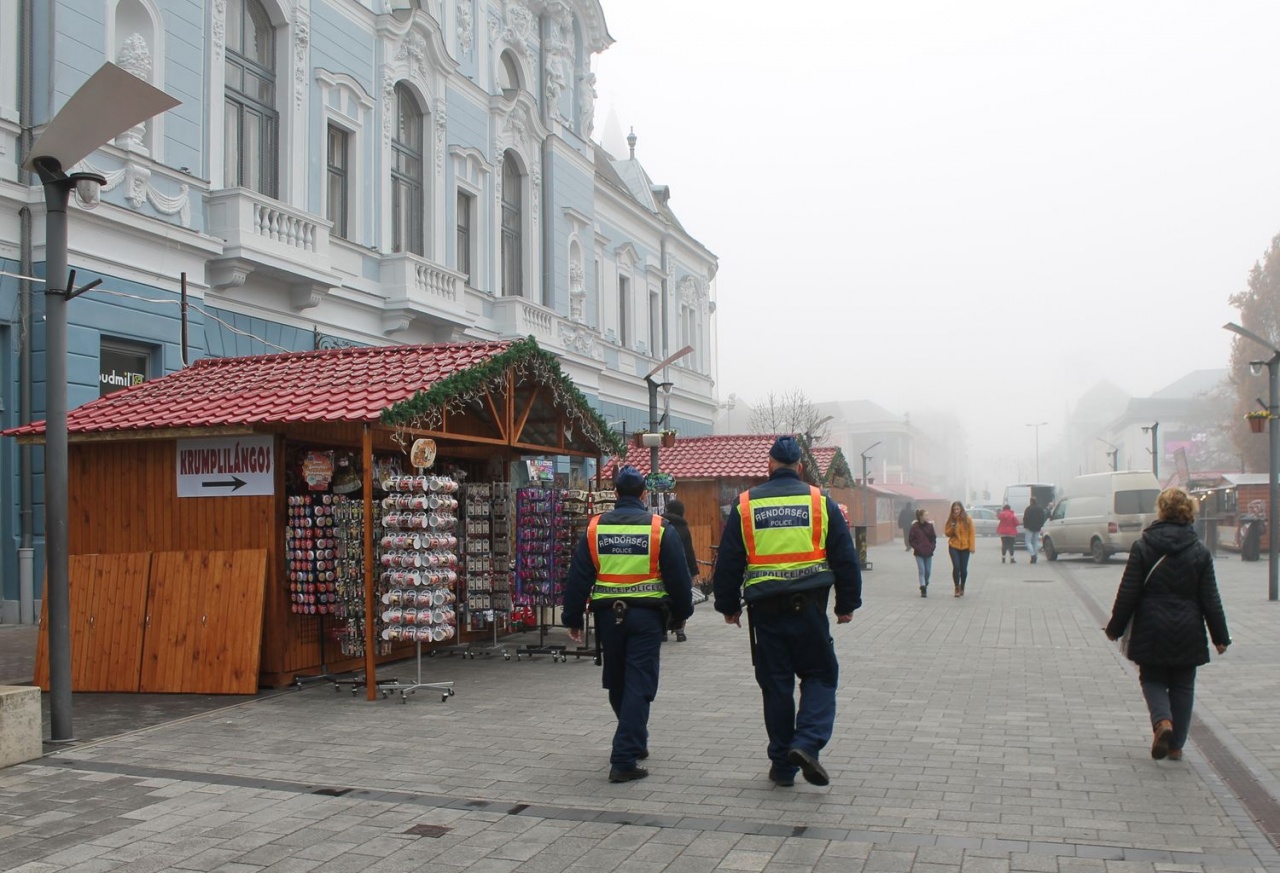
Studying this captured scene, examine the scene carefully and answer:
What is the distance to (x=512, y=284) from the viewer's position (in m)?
30.7

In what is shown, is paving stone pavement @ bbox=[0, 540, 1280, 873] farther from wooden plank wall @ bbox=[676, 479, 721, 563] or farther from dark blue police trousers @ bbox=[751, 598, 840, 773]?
wooden plank wall @ bbox=[676, 479, 721, 563]

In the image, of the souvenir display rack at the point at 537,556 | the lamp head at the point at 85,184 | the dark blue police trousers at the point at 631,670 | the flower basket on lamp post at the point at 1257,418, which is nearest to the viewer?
the dark blue police trousers at the point at 631,670

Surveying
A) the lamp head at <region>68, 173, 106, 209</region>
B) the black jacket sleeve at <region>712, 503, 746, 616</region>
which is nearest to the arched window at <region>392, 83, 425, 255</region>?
the lamp head at <region>68, 173, 106, 209</region>

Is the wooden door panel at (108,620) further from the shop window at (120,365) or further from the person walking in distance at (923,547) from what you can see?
the person walking in distance at (923,547)

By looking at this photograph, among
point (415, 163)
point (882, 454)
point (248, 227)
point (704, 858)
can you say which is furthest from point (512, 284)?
point (882, 454)

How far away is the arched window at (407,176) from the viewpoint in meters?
24.9

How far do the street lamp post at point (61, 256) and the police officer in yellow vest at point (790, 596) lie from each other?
458cm

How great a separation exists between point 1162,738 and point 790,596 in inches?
104

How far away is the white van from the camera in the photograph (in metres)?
30.7

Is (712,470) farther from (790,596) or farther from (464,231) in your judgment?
(790,596)

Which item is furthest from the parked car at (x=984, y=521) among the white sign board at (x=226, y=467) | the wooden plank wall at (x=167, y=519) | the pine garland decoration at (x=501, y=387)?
the white sign board at (x=226, y=467)

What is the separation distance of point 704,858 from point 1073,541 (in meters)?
30.0

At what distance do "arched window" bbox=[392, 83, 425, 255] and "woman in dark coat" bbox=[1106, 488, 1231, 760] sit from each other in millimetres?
19321

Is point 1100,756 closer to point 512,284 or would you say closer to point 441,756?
point 441,756
